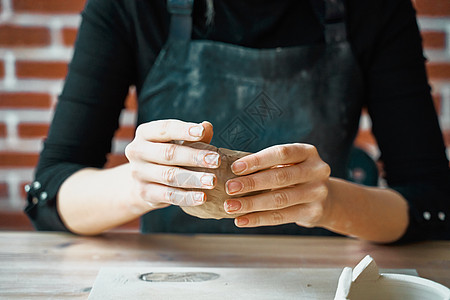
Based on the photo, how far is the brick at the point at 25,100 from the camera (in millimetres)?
1380

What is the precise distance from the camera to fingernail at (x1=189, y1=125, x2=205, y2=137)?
552 millimetres

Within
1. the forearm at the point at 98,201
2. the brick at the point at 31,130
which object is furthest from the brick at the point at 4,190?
the forearm at the point at 98,201

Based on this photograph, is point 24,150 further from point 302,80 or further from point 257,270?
point 257,270

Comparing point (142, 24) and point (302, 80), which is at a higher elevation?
point (142, 24)

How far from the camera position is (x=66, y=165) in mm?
867

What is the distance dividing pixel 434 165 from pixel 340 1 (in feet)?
1.24

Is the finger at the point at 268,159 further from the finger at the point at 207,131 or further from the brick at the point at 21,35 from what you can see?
the brick at the point at 21,35

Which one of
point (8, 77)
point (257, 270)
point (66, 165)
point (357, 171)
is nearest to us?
point (257, 270)

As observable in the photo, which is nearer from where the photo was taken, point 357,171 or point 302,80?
point 302,80

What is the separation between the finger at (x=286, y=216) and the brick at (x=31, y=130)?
3.26ft

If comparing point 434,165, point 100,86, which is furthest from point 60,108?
point 434,165

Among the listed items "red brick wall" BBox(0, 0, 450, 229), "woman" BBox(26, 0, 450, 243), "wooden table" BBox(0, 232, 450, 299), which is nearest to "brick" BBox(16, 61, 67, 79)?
"red brick wall" BBox(0, 0, 450, 229)

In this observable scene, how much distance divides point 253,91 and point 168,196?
1.21 ft

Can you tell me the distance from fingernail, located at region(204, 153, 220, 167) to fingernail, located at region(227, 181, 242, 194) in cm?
3
